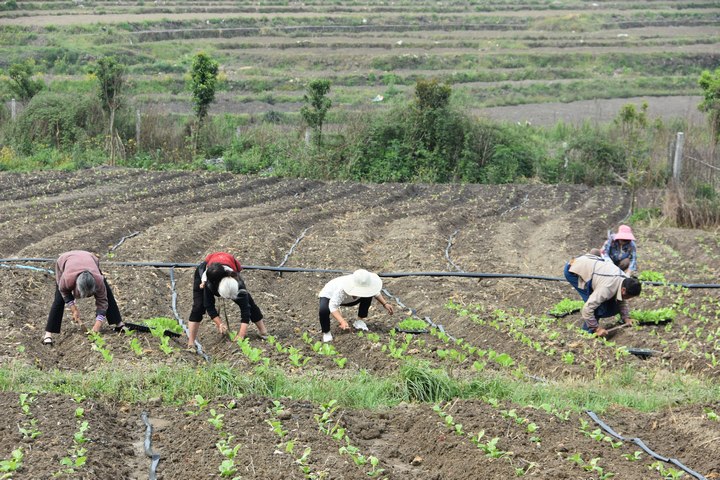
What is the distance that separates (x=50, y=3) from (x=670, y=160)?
50.3 metres

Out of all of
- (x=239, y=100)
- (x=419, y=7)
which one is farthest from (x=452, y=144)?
(x=419, y=7)

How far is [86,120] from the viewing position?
2850 centimetres

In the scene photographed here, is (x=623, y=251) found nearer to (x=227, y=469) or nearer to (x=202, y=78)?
(x=227, y=469)

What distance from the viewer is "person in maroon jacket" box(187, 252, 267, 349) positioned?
32.8ft

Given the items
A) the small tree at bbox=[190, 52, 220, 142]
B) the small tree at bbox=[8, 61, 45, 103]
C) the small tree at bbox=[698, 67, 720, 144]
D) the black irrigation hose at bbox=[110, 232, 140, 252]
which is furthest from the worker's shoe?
the small tree at bbox=[8, 61, 45, 103]

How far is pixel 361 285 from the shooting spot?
34.7ft

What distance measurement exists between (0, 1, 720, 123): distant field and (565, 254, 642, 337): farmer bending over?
74.6ft

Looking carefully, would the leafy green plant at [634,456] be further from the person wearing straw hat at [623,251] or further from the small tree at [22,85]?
the small tree at [22,85]

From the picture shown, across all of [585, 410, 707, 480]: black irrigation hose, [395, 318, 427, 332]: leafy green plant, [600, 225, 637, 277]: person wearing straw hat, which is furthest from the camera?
[600, 225, 637, 277]: person wearing straw hat

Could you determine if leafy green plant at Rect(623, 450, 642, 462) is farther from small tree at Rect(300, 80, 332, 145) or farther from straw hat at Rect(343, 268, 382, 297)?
small tree at Rect(300, 80, 332, 145)

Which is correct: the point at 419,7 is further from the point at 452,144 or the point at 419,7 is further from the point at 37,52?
the point at 452,144

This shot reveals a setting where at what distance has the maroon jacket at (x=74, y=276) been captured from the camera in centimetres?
1023

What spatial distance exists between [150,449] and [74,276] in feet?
11.2

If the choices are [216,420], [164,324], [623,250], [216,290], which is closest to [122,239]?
[164,324]
